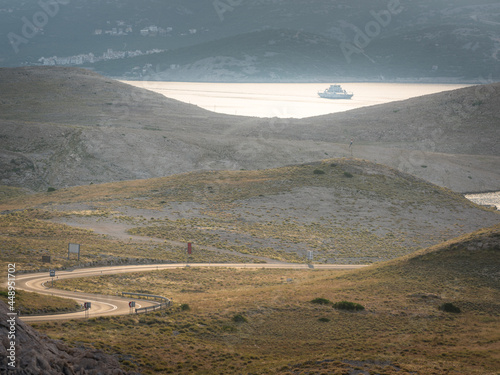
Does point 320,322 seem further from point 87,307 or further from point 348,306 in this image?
point 87,307

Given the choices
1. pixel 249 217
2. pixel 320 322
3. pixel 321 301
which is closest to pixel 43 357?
pixel 320 322

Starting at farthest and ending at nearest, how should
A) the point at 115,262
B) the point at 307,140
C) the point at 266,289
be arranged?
the point at 307,140, the point at 115,262, the point at 266,289

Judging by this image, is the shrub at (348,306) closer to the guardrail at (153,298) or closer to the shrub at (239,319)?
the shrub at (239,319)

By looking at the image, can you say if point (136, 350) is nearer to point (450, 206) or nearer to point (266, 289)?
point (266, 289)

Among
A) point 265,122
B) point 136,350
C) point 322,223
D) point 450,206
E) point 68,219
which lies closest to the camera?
point 136,350

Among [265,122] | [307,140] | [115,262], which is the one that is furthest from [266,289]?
[265,122]

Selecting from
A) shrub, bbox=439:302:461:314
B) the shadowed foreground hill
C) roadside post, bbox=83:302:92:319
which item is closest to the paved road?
roadside post, bbox=83:302:92:319

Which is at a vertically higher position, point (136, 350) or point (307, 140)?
point (307, 140)
